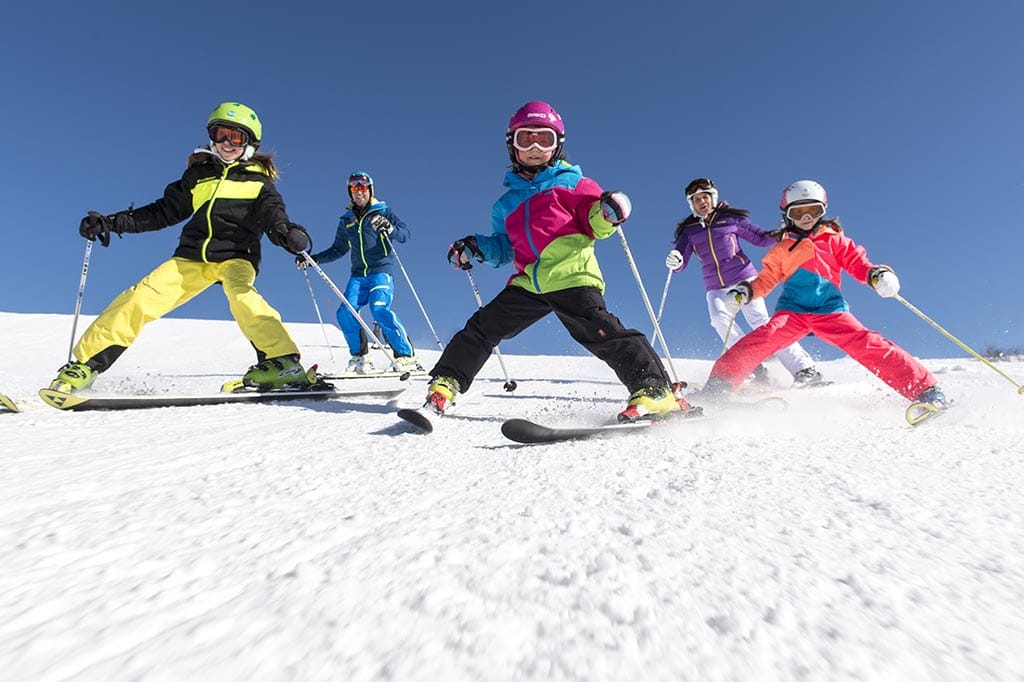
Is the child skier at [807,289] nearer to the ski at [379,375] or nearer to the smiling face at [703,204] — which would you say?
the smiling face at [703,204]

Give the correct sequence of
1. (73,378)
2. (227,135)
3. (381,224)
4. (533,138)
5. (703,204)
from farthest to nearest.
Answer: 1. (381,224)
2. (703,204)
3. (227,135)
4. (533,138)
5. (73,378)

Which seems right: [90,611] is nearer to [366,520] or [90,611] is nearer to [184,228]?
[366,520]

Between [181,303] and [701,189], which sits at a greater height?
[701,189]

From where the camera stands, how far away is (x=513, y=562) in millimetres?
779

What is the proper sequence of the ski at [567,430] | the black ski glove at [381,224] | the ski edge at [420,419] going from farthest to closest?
the black ski glove at [381,224]
the ski edge at [420,419]
the ski at [567,430]

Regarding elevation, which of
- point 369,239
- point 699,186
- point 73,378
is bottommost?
point 73,378

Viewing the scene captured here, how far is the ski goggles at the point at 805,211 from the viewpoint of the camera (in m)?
3.68

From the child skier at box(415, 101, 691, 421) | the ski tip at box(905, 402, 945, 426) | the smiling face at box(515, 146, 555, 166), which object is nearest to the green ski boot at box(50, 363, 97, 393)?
the child skier at box(415, 101, 691, 421)

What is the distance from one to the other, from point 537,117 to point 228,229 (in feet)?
7.47

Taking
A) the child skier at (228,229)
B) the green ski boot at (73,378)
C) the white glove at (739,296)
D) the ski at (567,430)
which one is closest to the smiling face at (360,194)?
the child skier at (228,229)

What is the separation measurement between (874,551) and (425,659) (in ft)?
2.44

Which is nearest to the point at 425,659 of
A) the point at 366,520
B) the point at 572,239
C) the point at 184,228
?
the point at 366,520

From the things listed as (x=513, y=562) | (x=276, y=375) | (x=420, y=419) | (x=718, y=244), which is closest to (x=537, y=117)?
(x=420, y=419)

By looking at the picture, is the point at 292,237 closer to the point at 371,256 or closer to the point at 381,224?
the point at 381,224
